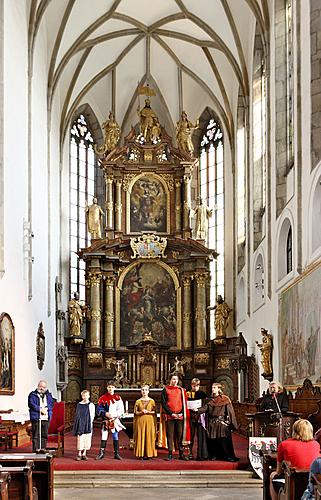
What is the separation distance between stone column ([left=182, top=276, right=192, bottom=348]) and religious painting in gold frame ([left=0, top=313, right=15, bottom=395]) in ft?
39.5

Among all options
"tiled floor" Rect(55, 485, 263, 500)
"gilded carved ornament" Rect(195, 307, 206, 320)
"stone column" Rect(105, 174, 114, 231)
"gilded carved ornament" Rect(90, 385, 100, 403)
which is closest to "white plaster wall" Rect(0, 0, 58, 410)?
"gilded carved ornament" Rect(90, 385, 100, 403)

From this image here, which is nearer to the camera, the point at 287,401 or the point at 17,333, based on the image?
the point at 287,401

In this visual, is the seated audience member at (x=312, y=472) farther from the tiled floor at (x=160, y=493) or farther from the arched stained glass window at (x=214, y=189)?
the arched stained glass window at (x=214, y=189)

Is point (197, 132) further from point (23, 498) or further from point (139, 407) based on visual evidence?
point (23, 498)

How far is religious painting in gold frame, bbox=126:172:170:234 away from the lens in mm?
33000

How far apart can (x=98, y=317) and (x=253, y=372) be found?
6.90 metres

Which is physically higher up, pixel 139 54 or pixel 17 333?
pixel 139 54

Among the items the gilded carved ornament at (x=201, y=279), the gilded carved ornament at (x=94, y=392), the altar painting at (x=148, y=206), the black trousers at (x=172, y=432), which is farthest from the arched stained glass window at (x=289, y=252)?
the gilded carved ornament at (x=94, y=392)

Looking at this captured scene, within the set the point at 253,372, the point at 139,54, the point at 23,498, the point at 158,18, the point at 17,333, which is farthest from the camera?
the point at 139,54

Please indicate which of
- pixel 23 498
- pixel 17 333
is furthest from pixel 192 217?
pixel 23 498

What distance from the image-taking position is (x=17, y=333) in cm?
2162

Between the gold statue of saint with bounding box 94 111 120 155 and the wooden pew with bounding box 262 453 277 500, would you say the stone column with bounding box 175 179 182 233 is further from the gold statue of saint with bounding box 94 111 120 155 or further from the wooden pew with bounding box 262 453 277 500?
the wooden pew with bounding box 262 453 277 500

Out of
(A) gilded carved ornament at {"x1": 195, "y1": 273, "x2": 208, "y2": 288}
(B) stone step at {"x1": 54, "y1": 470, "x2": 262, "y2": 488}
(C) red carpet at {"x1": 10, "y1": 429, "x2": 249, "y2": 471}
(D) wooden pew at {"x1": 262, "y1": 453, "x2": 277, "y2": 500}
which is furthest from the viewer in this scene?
(A) gilded carved ornament at {"x1": 195, "y1": 273, "x2": 208, "y2": 288}

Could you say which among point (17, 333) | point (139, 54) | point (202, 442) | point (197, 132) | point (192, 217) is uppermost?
point (139, 54)
